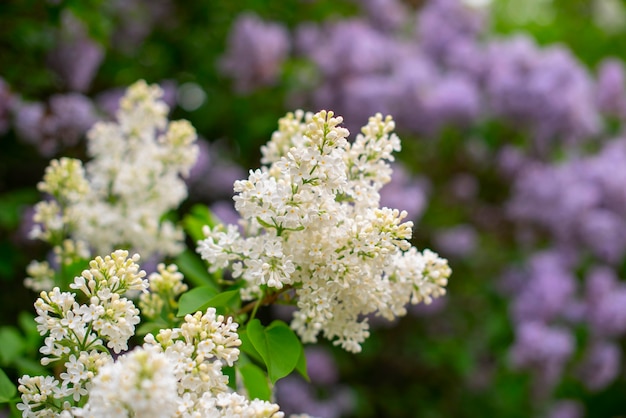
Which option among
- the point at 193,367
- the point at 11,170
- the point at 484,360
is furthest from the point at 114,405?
the point at 484,360

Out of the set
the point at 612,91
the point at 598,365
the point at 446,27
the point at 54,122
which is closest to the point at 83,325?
the point at 54,122

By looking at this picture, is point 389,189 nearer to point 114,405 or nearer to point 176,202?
point 176,202

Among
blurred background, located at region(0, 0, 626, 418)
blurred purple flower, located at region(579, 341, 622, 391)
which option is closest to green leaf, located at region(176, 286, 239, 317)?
blurred background, located at region(0, 0, 626, 418)

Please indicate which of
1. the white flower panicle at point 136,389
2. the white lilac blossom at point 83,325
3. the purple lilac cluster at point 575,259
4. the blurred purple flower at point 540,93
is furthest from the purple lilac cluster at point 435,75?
the white flower panicle at point 136,389

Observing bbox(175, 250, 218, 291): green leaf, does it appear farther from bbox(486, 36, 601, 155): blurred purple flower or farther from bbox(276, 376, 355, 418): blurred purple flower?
bbox(486, 36, 601, 155): blurred purple flower

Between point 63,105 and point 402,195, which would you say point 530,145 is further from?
point 63,105

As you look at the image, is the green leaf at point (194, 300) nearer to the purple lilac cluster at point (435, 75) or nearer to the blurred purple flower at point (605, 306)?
the purple lilac cluster at point (435, 75)
